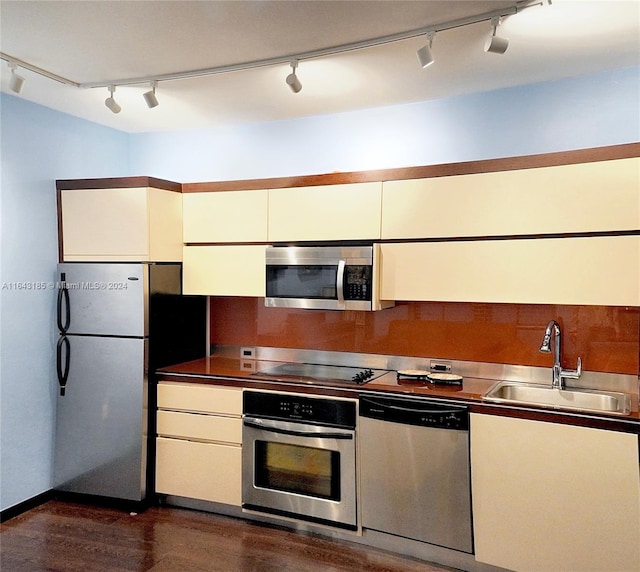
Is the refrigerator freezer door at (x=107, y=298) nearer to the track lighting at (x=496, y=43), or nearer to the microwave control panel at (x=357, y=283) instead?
the microwave control panel at (x=357, y=283)

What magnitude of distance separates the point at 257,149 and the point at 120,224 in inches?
43.5

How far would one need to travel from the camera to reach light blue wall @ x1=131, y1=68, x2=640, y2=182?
314 centimetres

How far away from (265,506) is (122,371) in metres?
1.23

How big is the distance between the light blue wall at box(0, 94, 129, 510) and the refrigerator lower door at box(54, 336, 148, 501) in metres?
0.14

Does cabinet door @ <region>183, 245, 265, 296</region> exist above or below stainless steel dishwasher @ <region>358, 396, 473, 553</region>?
above

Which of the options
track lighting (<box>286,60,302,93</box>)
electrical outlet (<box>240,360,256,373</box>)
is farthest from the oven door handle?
track lighting (<box>286,60,302,93</box>)

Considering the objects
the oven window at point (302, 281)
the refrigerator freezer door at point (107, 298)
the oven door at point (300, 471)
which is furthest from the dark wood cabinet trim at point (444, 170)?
the oven door at point (300, 471)

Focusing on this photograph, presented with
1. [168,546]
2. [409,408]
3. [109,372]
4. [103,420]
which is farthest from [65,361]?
[409,408]

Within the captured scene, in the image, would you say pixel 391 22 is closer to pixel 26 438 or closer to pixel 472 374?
pixel 472 374

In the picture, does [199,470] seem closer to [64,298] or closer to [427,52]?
[64,298]

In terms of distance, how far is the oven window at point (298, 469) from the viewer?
10.7 feet

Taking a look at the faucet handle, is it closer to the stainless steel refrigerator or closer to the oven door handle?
the oven door handle

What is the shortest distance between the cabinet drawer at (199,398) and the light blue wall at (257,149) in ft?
2.68

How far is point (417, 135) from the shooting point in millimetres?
3633
